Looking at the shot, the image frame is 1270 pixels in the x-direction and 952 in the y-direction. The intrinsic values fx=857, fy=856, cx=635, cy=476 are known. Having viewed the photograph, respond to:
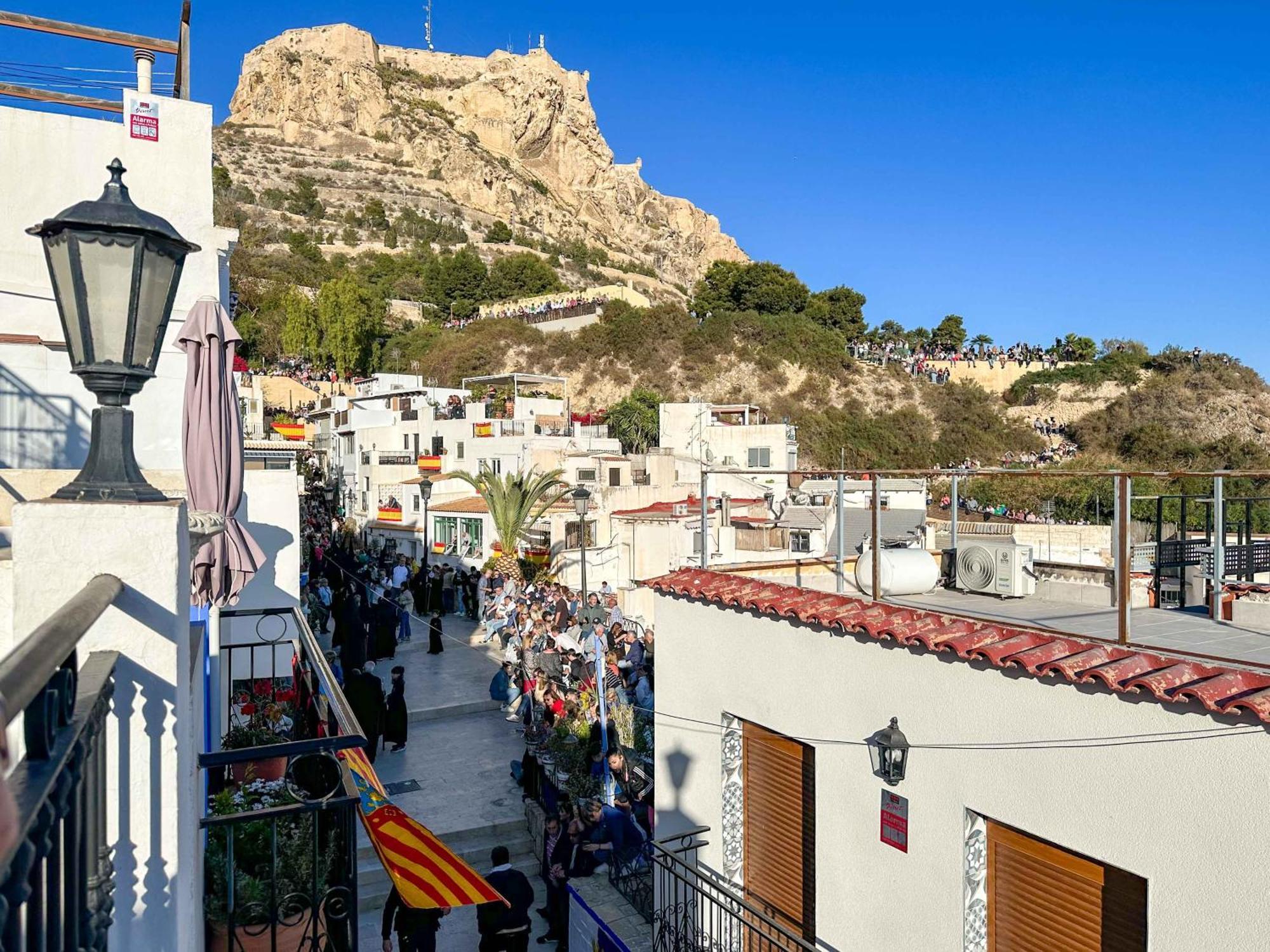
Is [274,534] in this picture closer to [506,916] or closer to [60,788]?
[506,916]

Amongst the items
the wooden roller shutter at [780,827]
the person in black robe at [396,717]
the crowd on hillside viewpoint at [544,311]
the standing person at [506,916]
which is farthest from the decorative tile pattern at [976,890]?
the crowd on hillside viewpoint at [544,311]

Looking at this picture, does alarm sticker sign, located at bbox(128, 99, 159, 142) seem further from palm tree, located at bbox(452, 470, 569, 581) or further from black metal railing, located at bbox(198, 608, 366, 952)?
palm tree, located at bbox(452, 470, 569, 581)

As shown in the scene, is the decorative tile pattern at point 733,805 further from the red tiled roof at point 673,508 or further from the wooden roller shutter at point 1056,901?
the red tiled roof at point 673,508

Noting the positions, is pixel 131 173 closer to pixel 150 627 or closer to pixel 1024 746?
pixel 150 627

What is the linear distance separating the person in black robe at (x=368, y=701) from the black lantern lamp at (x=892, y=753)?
7.69 m

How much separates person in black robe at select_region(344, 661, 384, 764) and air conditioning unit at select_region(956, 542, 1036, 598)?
7638mm

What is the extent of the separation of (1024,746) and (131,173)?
11.7 meters

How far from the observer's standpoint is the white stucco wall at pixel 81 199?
10367 millimetres

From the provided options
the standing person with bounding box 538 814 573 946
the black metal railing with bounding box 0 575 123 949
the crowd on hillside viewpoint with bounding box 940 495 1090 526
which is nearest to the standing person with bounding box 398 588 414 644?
the standing person with bounding box 538 814 573 946

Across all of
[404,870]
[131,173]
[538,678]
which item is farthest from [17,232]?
[404,870]

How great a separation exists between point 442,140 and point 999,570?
120m

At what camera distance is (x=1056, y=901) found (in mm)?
4781

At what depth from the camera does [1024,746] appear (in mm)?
4887

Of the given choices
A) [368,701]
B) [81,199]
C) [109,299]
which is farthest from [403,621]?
[109,299]
